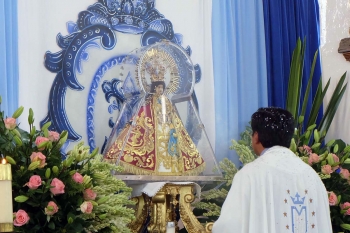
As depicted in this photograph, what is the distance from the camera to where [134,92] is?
14.1ft

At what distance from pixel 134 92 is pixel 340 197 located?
1.39 m

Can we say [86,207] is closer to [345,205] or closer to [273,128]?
[273,128]

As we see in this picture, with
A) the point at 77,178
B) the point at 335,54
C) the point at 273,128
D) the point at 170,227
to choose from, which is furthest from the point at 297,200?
the point at 335,54

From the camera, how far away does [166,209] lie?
3.96 metres

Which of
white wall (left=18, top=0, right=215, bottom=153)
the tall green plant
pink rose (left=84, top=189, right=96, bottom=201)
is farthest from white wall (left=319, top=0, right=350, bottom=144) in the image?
pink rose (left=84, top=189, right=96, bottom=201)

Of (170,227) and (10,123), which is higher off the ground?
(10,123)

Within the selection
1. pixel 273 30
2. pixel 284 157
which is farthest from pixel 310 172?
pixel 273 30

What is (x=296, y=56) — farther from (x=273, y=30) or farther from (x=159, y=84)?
(x=159, y=84)

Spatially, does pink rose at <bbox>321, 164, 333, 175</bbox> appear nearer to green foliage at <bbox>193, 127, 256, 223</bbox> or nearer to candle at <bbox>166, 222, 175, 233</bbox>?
green foliage at <bbox>193, 127, 256, 223</bbox>

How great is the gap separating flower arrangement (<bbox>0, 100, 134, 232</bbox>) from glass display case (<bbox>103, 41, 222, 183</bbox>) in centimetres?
58

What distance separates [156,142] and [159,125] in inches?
4.3

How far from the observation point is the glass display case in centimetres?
399

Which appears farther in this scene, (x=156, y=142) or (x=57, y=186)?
(x=156, y=142)

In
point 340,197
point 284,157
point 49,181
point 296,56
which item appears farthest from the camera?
point 296,56
